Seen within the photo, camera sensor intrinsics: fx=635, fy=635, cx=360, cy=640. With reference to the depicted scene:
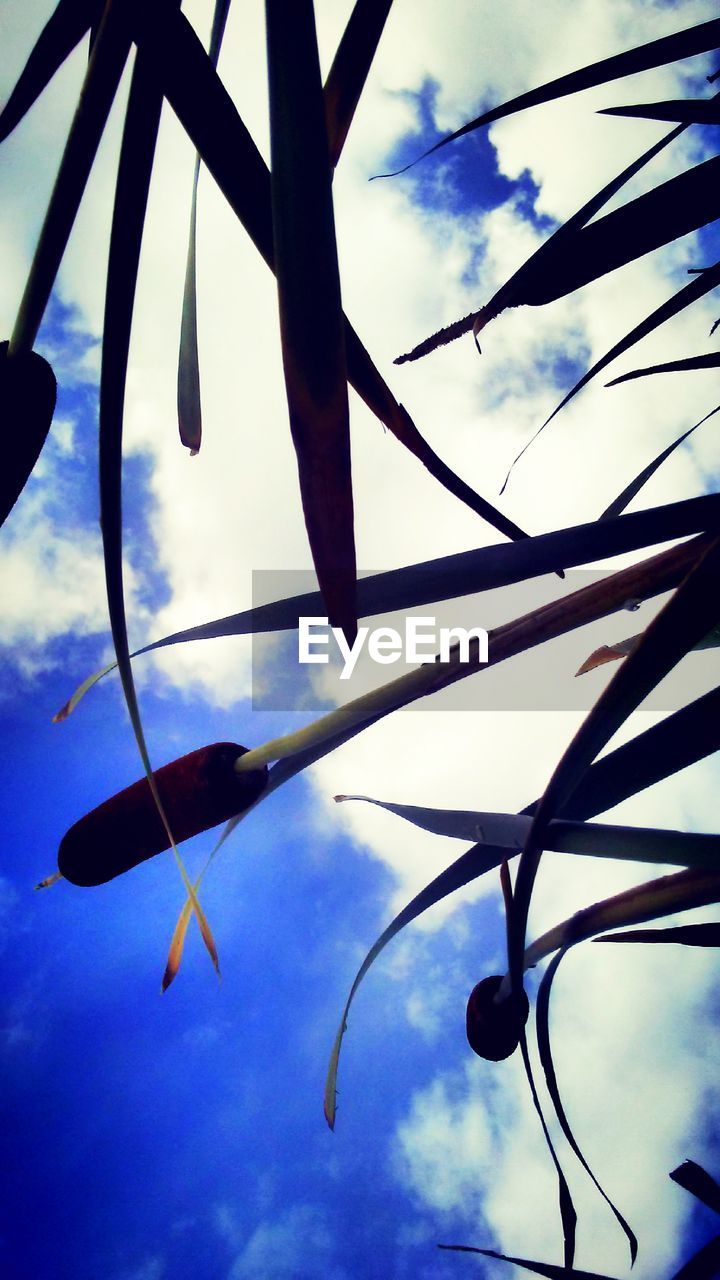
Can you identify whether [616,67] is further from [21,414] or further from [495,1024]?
[495,1024]

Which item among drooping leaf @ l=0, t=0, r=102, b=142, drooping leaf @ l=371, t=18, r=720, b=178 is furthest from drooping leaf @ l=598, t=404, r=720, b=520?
drooping leaf @ l=0, t=0, r=102, b=142

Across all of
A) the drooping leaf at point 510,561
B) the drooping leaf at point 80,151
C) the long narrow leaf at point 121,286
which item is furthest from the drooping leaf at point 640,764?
the drooping leaf at point 80,151

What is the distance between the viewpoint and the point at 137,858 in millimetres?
429

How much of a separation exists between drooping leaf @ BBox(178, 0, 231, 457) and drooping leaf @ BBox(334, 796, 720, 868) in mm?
366

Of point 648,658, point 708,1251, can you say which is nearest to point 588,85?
point 648,658

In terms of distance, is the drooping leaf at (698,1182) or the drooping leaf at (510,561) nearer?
the drooping leaf at (510,561)

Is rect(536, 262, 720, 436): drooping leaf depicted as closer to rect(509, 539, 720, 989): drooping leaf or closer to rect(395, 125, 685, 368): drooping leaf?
rect(395, 125, 685, 368): drooping leaf

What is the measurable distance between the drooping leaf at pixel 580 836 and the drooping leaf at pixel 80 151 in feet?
1.39

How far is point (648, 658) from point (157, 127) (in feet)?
1.21

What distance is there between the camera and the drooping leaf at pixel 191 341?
527 millimetres

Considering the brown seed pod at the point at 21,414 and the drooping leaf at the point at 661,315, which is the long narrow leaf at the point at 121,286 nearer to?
the brown seed pod at the point at 21,414

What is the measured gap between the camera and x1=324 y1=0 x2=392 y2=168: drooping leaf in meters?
0.33

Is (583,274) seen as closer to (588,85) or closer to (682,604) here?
(588,85)

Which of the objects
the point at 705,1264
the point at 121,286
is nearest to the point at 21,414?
the point at 121,286
